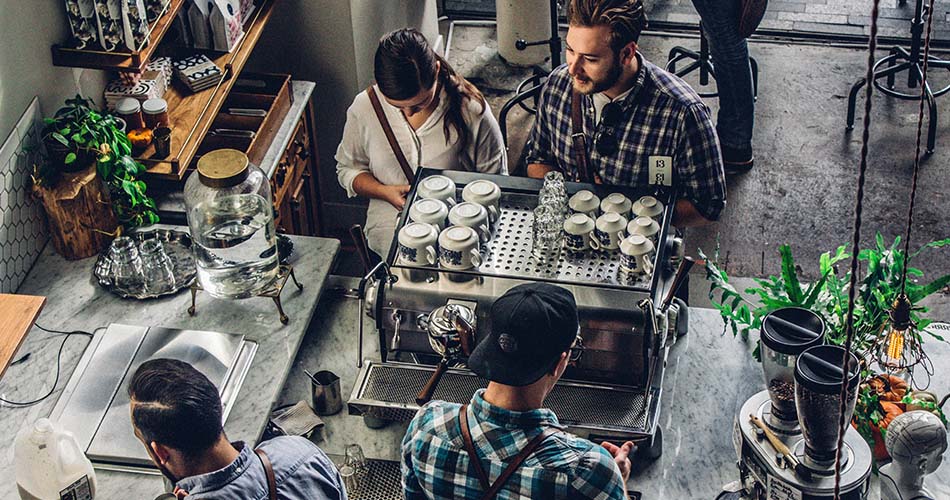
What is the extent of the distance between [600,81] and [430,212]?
68 centimetres

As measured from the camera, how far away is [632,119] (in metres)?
3.52

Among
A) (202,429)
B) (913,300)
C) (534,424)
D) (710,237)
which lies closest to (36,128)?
(202,429)

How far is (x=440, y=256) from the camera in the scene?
10.2ft

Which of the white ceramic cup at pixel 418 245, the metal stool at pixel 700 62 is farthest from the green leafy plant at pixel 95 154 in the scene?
the metal stool at pixel 700 62

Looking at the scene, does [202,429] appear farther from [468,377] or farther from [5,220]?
[5,220]

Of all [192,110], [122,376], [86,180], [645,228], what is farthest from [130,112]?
[645,228]

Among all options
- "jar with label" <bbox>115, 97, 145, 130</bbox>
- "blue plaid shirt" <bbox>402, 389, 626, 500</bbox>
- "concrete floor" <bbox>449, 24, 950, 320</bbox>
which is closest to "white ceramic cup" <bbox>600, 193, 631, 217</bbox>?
"blue plaid shirt" <bbox>402, 389, 626, 500</bbox>

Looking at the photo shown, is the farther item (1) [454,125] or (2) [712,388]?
(1) [454,125]

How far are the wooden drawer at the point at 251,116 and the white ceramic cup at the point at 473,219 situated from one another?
1.17 m

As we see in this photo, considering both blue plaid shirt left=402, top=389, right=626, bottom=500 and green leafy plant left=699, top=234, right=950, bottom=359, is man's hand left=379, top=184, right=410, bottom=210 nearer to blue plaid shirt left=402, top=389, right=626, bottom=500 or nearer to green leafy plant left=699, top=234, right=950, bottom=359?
green leafy plant left=699, top=234, right=950, bottom=359

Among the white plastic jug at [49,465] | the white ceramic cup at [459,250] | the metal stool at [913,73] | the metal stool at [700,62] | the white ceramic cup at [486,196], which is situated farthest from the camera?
the metal stool at [700,62]

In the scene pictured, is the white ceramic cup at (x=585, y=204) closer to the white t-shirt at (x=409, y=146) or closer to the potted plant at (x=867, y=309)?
the potted plant at (x=867, y=309)

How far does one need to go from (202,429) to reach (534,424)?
0.71m

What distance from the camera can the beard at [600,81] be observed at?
135 inches
